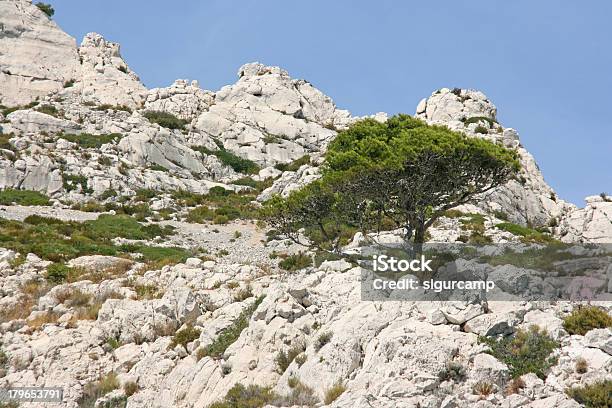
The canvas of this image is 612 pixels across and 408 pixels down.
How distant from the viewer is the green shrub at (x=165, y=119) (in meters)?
72.7

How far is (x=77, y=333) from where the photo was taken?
764 inches

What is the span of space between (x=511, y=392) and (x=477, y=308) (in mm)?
2740

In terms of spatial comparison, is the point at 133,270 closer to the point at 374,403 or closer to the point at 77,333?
the point at 77,333

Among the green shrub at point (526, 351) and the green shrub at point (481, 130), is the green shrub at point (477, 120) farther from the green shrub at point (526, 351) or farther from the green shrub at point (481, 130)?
the green shrub at point (526, 351)

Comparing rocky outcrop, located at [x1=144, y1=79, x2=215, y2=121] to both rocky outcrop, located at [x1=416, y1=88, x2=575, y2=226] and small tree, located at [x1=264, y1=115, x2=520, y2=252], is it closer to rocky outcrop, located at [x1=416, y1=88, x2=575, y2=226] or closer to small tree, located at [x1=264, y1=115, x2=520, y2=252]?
rocky outcrop, located at [x1=416, y1=88, x2=575, y2=226]

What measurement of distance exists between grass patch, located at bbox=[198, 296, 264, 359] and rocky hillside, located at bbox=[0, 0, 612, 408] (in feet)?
0.21

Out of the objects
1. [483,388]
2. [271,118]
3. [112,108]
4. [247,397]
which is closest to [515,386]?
[483,388]

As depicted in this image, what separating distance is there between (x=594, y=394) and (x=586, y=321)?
2405 millimetres

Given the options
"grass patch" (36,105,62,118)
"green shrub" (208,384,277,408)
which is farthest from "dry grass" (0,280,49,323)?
"grass patch" (36,105,62,118)

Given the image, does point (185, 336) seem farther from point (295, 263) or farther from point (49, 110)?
point (49, 110)

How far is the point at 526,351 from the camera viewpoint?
1273 cm

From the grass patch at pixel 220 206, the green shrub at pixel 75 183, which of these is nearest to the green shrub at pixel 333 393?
the grass patch at pixel 220 206

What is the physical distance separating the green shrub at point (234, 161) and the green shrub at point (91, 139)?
10120 millimetres

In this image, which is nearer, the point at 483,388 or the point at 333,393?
the point at 483,388
